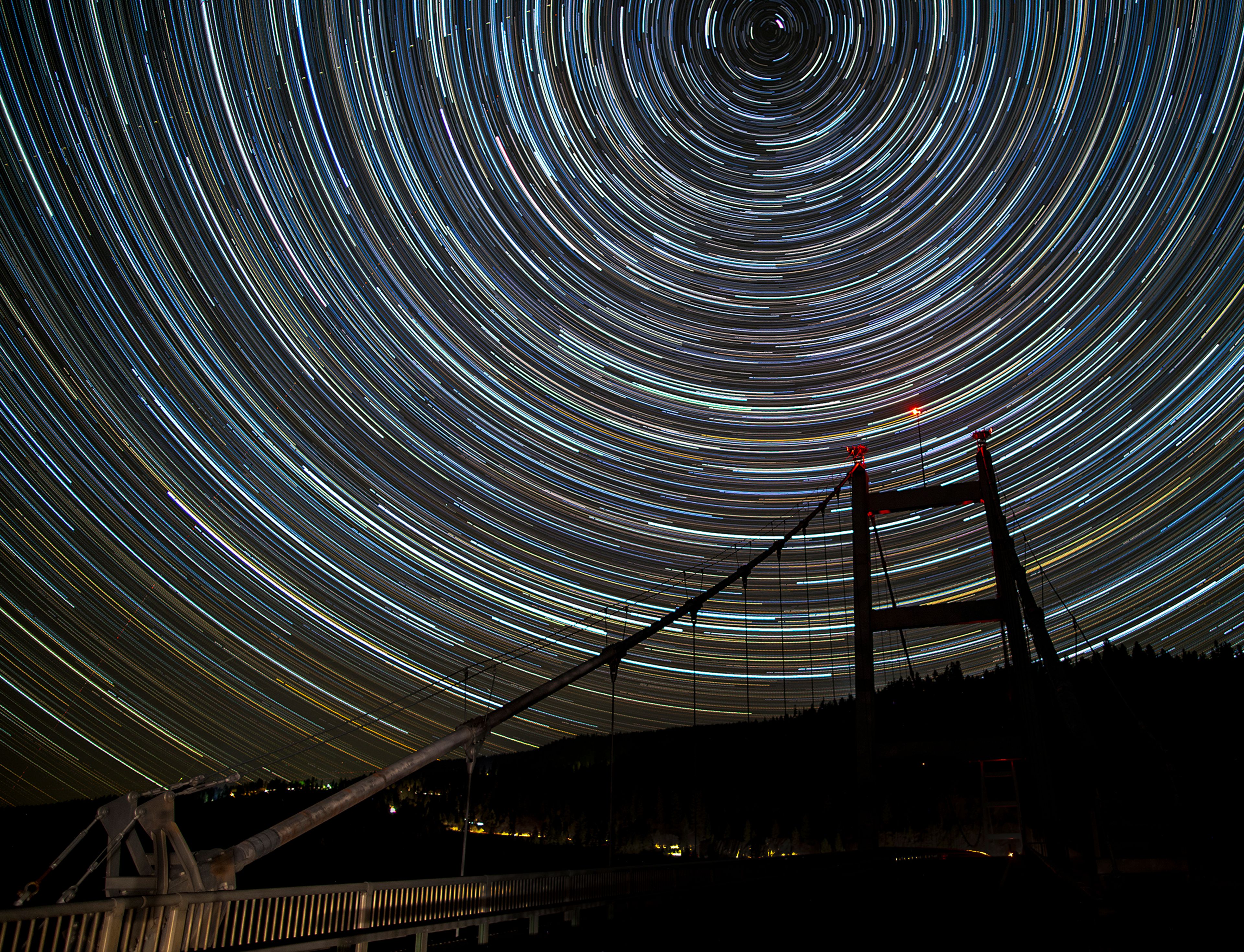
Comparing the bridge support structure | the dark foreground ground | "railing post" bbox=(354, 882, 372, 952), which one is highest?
the bridge support structure

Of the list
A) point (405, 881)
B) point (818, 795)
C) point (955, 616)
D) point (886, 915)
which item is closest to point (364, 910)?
point (405, 881)

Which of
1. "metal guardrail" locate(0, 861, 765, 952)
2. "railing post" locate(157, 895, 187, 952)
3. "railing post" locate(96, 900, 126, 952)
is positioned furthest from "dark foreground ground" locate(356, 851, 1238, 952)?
"railing post" locate(96, 900, 126, 952)

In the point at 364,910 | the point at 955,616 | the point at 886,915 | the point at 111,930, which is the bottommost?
the point at 886,915

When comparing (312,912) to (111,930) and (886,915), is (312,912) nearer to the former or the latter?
(111,930)

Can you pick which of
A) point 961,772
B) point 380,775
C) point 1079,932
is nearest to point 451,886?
point 380,775

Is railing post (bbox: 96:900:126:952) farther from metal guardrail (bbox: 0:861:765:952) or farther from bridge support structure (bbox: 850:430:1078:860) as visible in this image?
bridge support structure (bbox: 850:430:1078:860)

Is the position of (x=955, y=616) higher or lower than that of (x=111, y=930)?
higher

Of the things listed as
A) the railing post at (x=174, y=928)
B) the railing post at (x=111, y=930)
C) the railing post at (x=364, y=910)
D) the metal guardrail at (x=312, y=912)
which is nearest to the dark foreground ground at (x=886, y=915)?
the metal guardrail at (x=312, y=912)
